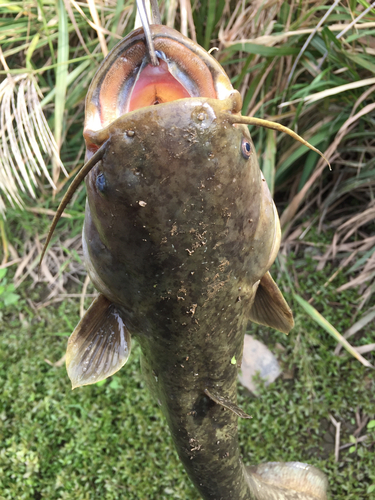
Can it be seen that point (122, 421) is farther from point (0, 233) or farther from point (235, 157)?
point (235, 157)

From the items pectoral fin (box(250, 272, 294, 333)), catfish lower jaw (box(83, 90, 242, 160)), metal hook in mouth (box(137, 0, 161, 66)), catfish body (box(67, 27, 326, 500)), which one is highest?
metal hook in mouth (box(137, 0, 161, 66))

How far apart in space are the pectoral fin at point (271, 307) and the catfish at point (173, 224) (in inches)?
6.5

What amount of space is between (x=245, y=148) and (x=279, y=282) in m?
1.69

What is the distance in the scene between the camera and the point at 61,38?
194 centimetres

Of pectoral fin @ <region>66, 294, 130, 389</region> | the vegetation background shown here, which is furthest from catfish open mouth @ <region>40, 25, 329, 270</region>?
the vegetation background

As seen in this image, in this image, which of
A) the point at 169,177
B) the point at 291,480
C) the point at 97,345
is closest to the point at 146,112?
the point at 169,177

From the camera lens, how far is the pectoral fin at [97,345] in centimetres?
110

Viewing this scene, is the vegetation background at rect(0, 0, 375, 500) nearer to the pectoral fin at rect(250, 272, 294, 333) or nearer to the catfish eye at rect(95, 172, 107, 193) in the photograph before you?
the pectoral fin at rect(250, 272, 294, 333)

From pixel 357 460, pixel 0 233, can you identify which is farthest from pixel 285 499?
pixel 0 233

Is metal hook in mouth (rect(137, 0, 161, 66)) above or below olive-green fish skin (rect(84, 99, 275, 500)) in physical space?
above

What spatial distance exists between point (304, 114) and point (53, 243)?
1.95 m

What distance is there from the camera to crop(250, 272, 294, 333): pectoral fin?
1214 mm

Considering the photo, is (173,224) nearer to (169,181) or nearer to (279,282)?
(169,181)

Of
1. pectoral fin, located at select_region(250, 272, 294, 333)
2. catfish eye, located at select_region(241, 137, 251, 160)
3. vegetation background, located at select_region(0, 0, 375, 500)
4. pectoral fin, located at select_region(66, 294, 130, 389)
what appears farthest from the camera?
vegetation background, located at select_region(0, 0, 375, 500)
